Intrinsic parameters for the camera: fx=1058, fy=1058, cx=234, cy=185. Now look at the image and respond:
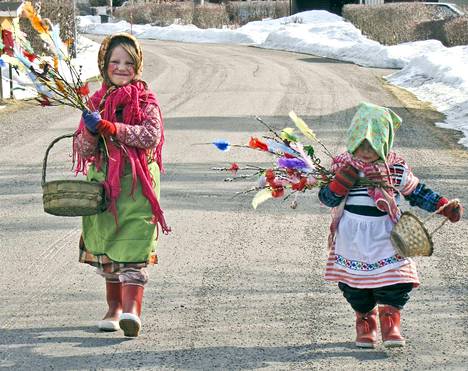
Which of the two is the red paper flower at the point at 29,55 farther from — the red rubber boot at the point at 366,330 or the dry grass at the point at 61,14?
the dry grass at the point at 61,14

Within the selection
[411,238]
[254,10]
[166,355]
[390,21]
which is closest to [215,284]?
[166,355]

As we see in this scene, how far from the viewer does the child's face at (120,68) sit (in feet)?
17.6

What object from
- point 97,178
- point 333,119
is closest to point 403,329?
point 97,178

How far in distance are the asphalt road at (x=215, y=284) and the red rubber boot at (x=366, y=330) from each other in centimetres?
4

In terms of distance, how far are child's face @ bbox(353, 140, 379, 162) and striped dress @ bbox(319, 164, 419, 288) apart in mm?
138

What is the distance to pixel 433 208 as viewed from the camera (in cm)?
512

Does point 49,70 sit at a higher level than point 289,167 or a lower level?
higher

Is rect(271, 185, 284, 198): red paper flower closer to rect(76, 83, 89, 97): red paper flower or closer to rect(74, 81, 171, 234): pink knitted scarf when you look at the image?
rect(74, 81, 171, 234): pink knitted scarf

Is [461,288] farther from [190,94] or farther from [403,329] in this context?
[190,94]

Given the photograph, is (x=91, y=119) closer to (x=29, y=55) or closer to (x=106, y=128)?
(x=106, y=128)

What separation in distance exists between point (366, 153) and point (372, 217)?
313 millimetres

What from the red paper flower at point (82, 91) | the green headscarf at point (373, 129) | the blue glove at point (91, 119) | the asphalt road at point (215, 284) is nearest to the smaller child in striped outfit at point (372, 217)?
the green headscarf at point (373, 129)

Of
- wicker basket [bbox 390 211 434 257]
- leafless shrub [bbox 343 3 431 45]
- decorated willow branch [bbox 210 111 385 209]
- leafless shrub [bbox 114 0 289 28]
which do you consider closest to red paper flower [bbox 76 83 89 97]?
decorated willow branch [bbox 210 111 385 209]

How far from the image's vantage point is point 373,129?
503 cm
